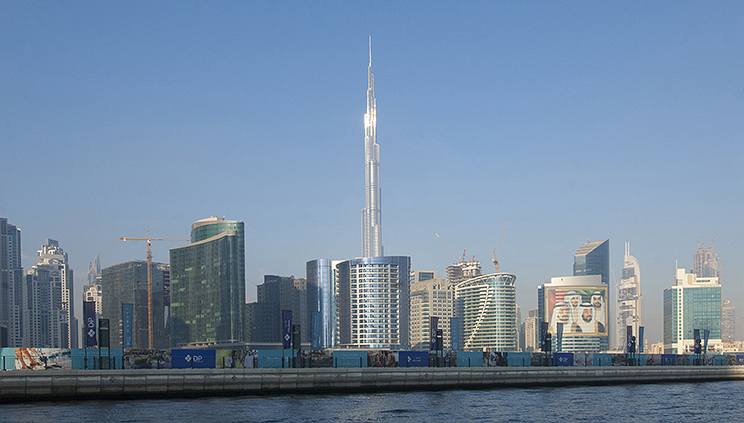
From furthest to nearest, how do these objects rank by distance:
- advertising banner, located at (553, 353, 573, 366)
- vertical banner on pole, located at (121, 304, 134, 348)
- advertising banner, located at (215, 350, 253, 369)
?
1. advertising banner, located at (553, 353, 573, 366)
2. vertical banner on pole, located at (121, 304, 134, 348)
3. advertising banner, located at (215, 350, 253, 369)

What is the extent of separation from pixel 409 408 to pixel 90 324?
111 ft

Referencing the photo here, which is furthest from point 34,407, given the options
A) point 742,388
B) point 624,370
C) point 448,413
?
point 742,388

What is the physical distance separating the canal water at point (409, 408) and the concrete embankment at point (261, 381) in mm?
2830

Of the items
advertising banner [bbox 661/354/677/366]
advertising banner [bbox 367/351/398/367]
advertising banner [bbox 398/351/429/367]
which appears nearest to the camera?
advertising banner [bbox 367/351/398/367]

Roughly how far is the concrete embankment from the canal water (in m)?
2.83

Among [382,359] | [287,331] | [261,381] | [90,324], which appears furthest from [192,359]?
[382,359]

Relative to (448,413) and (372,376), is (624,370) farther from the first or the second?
(448,413)

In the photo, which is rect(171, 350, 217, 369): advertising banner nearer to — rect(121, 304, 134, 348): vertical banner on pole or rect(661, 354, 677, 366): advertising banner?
rect(121, 304, 134, 348): vertical banner on pole

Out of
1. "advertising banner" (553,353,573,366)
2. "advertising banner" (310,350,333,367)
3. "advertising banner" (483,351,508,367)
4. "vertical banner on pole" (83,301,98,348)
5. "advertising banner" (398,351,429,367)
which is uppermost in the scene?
"vertical banner on pole" (83,301,98,348)

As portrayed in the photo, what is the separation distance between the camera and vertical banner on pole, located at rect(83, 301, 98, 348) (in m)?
75.9

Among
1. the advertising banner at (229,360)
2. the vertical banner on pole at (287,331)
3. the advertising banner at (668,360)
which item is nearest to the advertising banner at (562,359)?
the advertising banner at (668,360)

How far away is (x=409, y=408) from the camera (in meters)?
68.0

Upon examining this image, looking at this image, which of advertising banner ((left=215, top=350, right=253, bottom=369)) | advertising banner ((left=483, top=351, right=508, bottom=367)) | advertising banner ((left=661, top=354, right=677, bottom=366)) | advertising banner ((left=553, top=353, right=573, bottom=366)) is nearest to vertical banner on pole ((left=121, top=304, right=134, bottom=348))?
advertising banner ((left=215, top=350, right=253, bottom=369))

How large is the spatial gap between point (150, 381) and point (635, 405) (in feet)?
154
